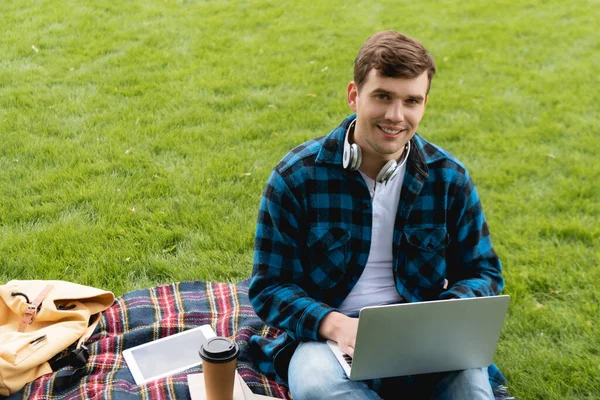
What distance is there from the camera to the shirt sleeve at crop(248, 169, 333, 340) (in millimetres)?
2916

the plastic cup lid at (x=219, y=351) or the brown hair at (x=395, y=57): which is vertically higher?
the brown hair at (x=395, y=57)

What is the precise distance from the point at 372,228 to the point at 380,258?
148mm

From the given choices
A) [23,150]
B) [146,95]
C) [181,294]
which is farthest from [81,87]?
→ [181,294]

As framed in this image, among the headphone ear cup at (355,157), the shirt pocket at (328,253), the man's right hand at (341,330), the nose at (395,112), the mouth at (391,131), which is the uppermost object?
the nose at (395,112)

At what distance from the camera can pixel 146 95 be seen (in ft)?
22.4

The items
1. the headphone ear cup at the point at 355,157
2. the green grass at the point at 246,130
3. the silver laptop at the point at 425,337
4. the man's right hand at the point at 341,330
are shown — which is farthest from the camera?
the green grass at the point at 246,130

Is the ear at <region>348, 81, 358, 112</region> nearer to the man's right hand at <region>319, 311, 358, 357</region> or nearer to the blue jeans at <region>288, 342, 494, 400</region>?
the man's right hand at <region>319, 311, 358, 357</region>

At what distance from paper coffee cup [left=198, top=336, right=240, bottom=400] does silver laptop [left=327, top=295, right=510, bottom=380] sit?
0.41 metres

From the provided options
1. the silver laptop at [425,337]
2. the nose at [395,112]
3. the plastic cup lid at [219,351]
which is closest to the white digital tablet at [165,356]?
the plastic cup lid at [219,351]

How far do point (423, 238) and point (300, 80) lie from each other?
4.64 m

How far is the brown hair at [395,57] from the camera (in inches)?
109

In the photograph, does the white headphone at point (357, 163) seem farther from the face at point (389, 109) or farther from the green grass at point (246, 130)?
the green grass at point (246, 130)

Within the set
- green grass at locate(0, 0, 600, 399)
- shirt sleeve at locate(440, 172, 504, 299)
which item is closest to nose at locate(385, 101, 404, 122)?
shirt sleeve at locate(440, 172, 504, 299)

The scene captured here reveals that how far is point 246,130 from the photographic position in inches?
247
